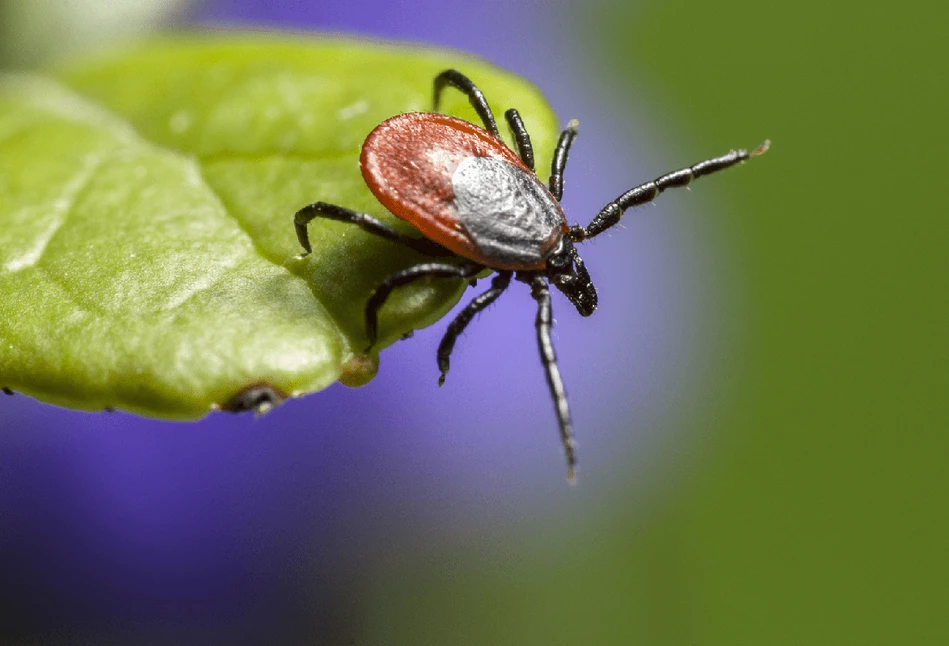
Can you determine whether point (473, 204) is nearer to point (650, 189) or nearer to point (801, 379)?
point (650, 189)

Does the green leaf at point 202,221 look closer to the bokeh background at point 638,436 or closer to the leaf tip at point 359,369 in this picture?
the leaf tip at point 359,369

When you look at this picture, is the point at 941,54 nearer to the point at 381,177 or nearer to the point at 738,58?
the point at 738,58

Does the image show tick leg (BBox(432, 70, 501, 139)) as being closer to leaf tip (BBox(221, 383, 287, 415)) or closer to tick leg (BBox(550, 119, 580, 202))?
tick leg (BBox(550, 119, 580, 202))

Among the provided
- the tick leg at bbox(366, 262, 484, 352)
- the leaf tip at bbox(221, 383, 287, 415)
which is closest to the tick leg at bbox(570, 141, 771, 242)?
the tick leg at bbox(366, 262, 484, 352)

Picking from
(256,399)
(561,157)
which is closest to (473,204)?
(561,157)

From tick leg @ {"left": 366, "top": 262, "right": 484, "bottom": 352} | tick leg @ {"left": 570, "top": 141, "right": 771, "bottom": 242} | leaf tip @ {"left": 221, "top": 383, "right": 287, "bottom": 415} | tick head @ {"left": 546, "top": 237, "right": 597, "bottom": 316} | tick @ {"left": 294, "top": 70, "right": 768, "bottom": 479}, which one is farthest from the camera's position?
tick leg @ {"left": 570, "top": 141, "right": 771, "bottom": 242}

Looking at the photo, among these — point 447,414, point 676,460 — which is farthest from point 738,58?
point 447,414
